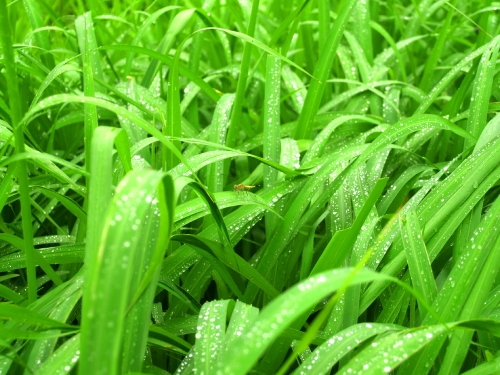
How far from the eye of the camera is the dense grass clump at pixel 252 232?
1.44 ft

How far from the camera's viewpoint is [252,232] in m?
0.99

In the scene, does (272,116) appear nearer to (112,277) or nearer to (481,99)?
(481,99)

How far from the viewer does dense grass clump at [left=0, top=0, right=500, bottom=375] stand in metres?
0.44

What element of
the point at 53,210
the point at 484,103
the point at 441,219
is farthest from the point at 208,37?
the point at 441,219

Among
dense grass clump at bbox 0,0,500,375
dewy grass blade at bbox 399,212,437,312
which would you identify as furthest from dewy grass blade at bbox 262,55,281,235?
dewy grass blade at bbox 399,212,437,312

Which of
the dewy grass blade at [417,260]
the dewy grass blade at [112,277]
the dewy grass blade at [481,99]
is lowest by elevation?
the dewy grass blade at [417,260]

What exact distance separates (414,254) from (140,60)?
42.6 inches

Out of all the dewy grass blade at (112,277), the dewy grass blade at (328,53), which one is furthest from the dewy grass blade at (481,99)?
the dewy grass blade at (112,277)

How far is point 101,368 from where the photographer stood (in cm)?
40

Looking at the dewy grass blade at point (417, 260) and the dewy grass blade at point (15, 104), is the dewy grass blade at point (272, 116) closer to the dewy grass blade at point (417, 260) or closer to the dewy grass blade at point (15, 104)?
the dewy grass blade at point (417, 260)

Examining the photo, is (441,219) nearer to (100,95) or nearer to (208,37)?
(100,95)

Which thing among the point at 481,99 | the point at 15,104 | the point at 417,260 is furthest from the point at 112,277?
the point at 481,99

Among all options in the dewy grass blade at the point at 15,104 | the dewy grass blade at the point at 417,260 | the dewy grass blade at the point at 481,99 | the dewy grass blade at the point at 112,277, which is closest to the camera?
the dewy grass blade at the point at 112,277

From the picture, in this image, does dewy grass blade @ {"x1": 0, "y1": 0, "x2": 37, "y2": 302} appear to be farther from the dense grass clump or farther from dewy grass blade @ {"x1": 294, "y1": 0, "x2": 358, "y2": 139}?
dewy grass blade @ {"x1": 294, "y1": 0, "x2": 358, "y2": 139}
